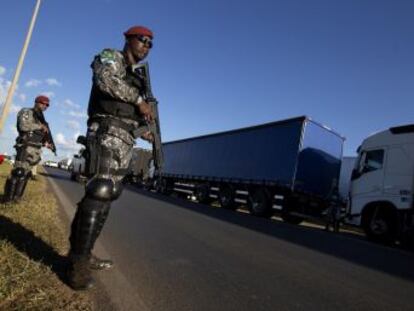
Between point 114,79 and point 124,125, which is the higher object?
point 114,79

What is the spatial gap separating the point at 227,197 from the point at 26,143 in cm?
1390

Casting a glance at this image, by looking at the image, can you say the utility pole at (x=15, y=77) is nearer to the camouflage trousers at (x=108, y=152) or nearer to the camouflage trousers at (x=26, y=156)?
the camouflage trousers at (x=26, y=156)

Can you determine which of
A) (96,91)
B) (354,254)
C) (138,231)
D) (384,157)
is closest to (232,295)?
(96,91)

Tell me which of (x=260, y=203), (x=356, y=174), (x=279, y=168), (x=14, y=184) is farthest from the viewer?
(x=260, y=203)

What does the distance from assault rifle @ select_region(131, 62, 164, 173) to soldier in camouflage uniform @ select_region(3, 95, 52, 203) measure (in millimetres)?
3751

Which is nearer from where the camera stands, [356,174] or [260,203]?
[356,174]

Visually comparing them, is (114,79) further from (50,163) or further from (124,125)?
(50,163)

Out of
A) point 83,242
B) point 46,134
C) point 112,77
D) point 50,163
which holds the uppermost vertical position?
point 50,163

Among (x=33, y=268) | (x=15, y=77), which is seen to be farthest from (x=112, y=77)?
(x=15, y=77)

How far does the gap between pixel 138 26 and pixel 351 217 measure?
10.7 metres

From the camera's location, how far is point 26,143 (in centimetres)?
743

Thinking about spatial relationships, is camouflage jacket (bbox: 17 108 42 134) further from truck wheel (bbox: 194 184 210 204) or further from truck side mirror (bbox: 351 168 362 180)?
truck wheel (bbox: 194 184 210 204)

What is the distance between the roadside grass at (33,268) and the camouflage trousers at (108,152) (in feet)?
2.78

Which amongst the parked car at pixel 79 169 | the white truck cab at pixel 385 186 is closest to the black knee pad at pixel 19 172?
the parked car at pixel 79 169
